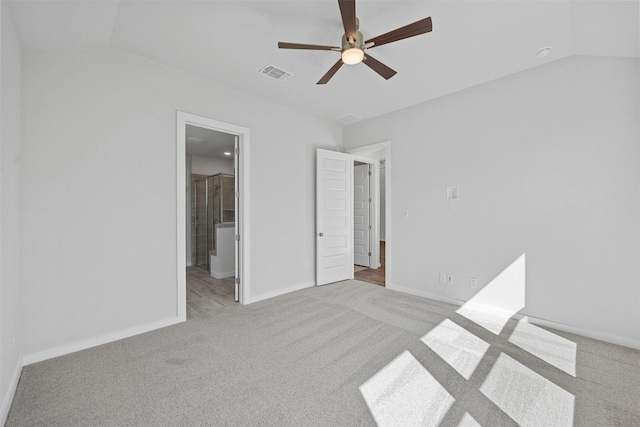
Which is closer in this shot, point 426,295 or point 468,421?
point 468,421

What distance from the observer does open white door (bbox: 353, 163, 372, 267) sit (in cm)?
600

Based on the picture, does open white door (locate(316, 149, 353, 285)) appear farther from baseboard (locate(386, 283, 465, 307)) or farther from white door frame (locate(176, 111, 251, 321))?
white door frame (locate(176, 111, 251, 321))

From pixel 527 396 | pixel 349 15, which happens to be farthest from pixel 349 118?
pixel 527 396

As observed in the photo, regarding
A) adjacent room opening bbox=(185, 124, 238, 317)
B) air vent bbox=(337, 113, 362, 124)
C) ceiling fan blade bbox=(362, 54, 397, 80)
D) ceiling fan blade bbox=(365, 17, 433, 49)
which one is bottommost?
adjacent room opening bbox=(185, 124, 238, 317)

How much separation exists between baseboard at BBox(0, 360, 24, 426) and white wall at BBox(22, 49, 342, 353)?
21cm

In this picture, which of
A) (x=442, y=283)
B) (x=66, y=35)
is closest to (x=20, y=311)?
(x=66, y=35)

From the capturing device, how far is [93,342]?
255 centimetres

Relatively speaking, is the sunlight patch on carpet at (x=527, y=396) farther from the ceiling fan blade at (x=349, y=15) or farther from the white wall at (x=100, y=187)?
the white wall at (x=100, y=187)

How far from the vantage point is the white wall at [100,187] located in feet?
7.61

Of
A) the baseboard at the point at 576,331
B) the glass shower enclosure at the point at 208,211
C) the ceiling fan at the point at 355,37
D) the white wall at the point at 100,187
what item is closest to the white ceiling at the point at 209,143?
the glass shower enclosure at the point at 208,211

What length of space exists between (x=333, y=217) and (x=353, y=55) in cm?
292

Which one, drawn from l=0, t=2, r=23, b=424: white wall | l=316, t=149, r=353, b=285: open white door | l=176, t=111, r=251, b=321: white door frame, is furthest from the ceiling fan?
l=316, t=149, r=353, b=285: open white door

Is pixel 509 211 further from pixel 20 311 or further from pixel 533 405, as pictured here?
pixel 20 311

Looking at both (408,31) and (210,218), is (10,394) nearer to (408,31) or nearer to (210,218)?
(408,31)
